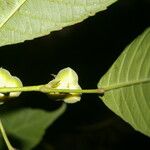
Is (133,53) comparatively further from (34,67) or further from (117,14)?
(117,14)

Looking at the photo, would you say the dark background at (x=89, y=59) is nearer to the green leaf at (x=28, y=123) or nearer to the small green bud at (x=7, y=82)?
the green leaf at (x=28, y=123)

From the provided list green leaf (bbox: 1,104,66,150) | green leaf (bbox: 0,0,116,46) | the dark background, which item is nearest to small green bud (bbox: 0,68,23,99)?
green leaf (bbox: 0,0,116,46)

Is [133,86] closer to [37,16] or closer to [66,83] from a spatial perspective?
[66,83]

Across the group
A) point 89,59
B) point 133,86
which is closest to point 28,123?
point 89,59

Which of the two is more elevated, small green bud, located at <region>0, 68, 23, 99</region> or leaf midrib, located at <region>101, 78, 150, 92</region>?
small green bud, located at <region>0, 68, 23, 99</region>

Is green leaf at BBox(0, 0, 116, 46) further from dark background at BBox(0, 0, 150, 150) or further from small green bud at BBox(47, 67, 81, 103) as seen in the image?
dark background at BBox(0, 0, 150, 150)

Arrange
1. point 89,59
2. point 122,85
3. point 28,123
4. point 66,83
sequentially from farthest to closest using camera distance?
point 89,59 < point 28,123 < point 122,85 < point 66,83

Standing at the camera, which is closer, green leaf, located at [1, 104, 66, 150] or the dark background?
green leaf, located at [1, 104, 66, 150]
